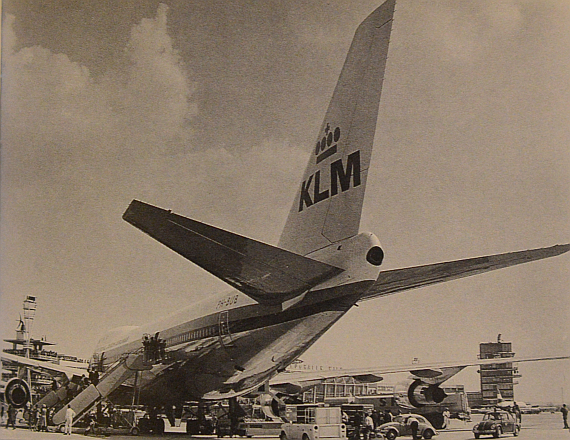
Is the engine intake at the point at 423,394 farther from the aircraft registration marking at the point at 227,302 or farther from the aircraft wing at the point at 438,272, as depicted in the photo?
the aircraft registration marking at the point at 227,302

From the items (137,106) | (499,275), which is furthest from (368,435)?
(137,106)

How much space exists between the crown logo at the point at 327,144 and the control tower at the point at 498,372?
2.95 meters

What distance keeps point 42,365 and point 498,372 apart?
5.89 meters

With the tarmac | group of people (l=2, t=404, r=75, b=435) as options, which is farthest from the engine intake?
group of people (l=2, t=404, r=75, b=435)

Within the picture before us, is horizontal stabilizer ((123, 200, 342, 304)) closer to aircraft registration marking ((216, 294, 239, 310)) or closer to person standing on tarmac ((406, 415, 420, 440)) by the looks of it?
aircraft registration marking ((216, 294, 239, 310))

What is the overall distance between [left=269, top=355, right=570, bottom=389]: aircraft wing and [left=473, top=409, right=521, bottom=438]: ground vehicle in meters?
0.59

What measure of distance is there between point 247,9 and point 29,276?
4707 mm

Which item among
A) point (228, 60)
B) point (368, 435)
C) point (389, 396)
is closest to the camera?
point (368, 435)

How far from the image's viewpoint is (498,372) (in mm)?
7230

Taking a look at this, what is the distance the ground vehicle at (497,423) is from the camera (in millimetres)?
7043

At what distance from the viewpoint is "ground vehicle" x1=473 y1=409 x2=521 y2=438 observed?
23.1 feet

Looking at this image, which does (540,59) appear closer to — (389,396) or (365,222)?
(365,222)

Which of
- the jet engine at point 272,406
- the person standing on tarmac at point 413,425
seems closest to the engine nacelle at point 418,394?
the person standing on tarmac at point 413,425

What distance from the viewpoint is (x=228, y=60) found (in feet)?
27.5
